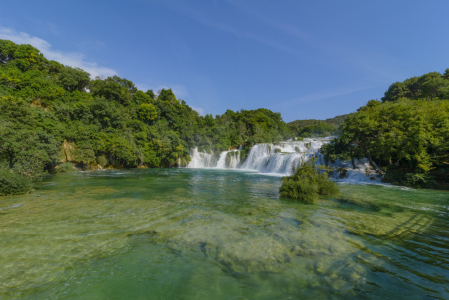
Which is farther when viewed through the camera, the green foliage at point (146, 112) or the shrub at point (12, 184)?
the green foliage at point (146, 112)

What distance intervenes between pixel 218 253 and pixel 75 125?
3093cm

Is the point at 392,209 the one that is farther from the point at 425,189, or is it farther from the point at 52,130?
the point at 52,130

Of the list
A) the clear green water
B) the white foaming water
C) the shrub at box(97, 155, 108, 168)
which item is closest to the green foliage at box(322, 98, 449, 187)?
the white foaming water

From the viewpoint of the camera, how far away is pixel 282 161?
80.7 feet

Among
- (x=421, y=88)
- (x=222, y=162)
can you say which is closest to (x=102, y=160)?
(x=222, y=162)

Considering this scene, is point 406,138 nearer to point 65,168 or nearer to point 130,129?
point 65,168

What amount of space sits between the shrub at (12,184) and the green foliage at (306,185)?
1362 centimetres

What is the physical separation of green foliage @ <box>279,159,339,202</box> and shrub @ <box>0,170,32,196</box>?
44.7 ft

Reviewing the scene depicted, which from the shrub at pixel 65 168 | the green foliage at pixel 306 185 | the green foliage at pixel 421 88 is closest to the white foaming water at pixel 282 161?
the green foliage at pixel 306 185

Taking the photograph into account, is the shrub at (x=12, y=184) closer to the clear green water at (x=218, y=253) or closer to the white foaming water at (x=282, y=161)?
the clear green water at (x=218, y=253)

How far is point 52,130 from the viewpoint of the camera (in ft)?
69.3

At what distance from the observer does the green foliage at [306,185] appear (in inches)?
368

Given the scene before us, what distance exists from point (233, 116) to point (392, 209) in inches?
2327

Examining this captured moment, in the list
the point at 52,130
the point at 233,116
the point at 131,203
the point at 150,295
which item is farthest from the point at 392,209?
the point at 233,116
